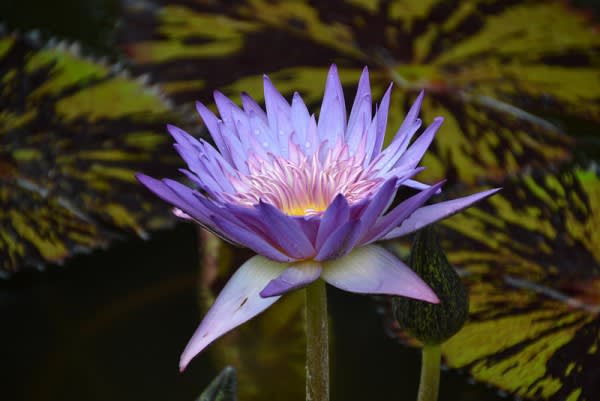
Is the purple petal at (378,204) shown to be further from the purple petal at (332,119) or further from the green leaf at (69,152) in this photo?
the green leaf at (69,152)

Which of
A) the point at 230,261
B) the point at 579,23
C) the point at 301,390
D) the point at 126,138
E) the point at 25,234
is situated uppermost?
the point at 579,23

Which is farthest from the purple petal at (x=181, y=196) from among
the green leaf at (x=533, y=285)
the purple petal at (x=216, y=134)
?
the green leaf at (x=533, y=285)

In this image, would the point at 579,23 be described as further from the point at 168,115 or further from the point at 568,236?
the point at 168,115

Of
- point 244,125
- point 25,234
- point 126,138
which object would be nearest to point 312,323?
point 244,125

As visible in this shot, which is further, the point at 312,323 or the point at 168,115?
the point at 168,115

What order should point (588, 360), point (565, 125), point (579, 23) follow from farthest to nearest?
point (579, 23) < point (565, 125) < point (588, 360)

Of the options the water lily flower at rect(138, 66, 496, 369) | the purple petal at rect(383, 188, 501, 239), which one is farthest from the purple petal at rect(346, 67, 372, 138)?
the purple petal at rect(383, 188, 501, 239)

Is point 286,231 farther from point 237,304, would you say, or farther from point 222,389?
point 222,389
